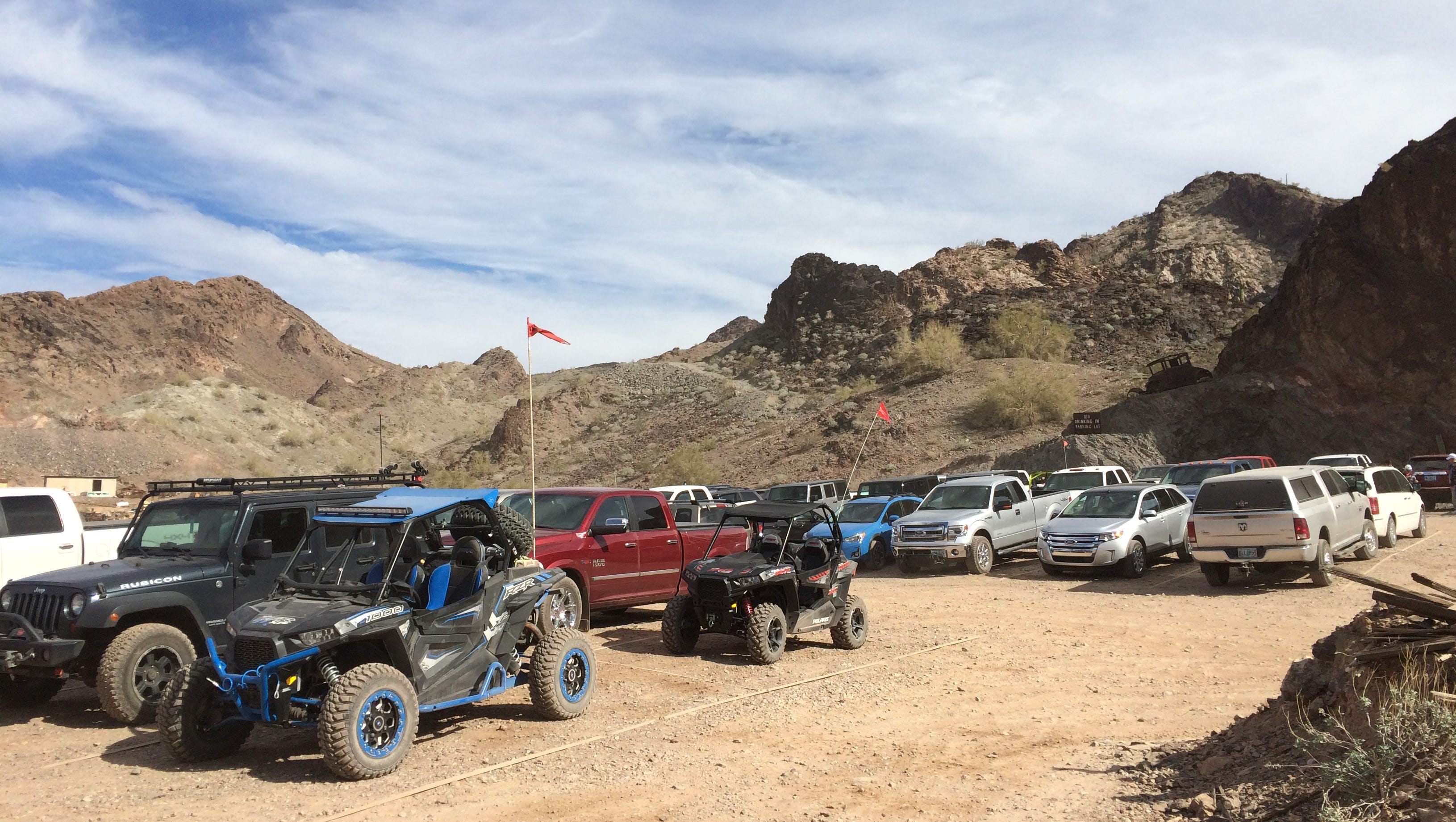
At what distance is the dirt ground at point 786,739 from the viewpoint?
6.21 m

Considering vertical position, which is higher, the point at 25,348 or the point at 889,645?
the point at 25,348

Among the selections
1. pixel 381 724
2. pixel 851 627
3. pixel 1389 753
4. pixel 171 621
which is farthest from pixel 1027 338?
pixel 381 724

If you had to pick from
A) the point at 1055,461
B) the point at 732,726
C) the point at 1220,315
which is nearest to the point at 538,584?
the point at 732,726

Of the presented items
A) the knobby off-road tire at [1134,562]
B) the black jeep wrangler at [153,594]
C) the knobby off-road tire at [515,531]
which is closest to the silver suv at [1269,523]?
the knobby off-road tire at [1134,562]

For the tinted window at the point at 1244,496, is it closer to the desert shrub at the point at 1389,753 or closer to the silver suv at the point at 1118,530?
the silver suv at the point at 1118,530

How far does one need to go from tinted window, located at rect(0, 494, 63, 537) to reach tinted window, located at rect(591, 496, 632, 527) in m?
5.83

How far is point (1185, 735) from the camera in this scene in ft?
24.1

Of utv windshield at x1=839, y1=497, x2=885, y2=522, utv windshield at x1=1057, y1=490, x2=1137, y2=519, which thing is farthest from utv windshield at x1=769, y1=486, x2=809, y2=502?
utv windshield at x1=1057, y1=490, x2=1137, y2=519

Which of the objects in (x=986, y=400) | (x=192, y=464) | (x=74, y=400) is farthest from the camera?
(x=74, y=400)

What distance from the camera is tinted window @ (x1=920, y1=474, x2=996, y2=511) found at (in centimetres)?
1961

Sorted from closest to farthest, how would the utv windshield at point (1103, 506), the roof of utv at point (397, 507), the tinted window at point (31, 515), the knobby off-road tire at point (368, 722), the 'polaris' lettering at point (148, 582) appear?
1. the knobby off-road tire at point (368, 722)
2. the roof of utv at point (397, 507)
3. the 'polaris' lettering at point (148, 582)
4. the tinted window at point (31, 515)
5. the utv windshield at point (1103, 506)

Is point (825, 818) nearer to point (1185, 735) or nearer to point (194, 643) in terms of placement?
point (1185, 735)

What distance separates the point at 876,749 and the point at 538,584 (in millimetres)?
3076

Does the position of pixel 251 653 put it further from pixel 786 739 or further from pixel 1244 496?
pixel 1244 496
